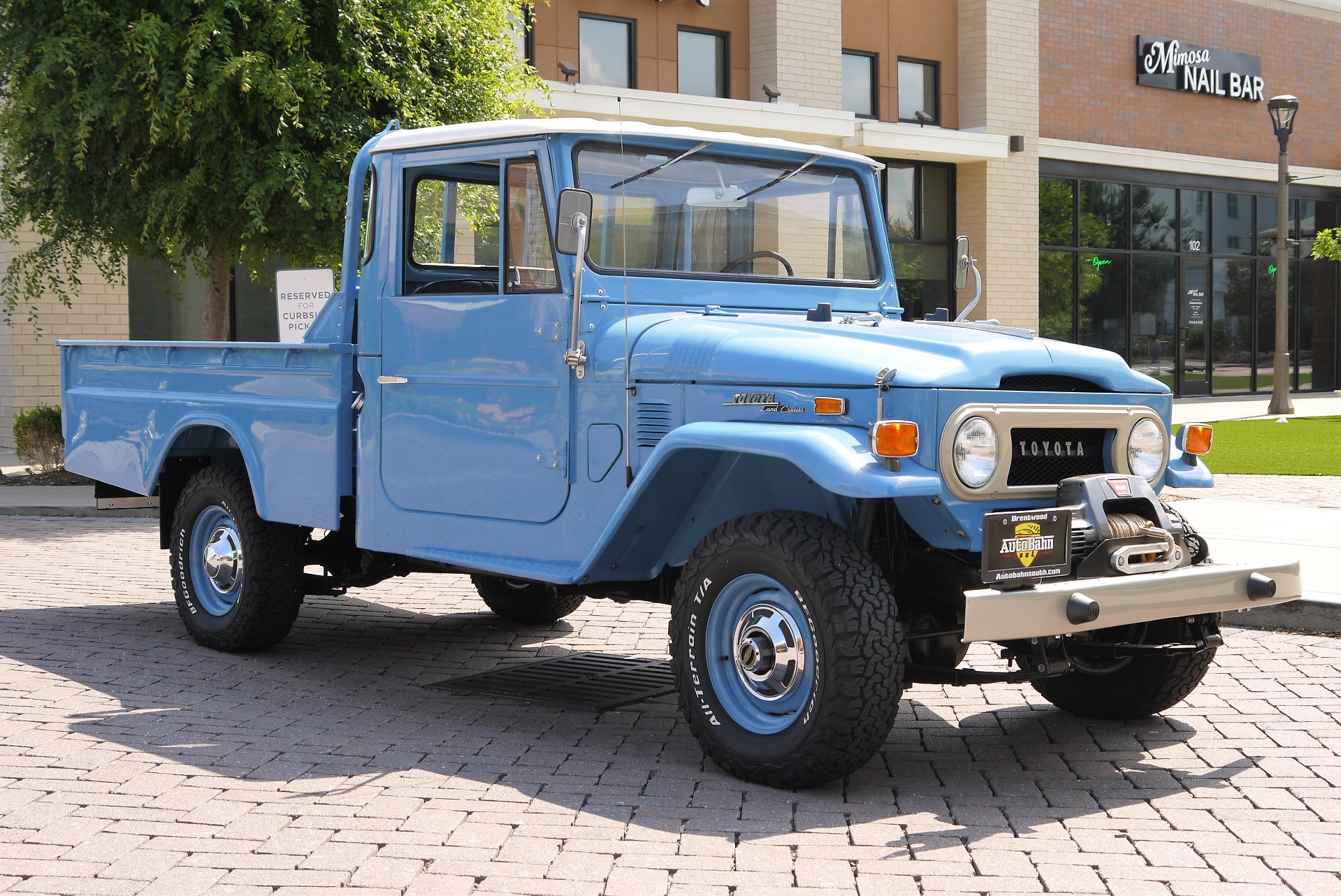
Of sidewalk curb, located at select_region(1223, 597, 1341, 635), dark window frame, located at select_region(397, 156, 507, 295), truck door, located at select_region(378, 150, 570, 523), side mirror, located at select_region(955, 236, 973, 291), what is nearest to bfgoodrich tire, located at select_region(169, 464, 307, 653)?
truck door, located at select_region(378, 150, 570, 523)

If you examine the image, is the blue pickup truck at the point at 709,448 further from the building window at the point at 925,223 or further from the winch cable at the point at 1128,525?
the building window at the point at 925,223

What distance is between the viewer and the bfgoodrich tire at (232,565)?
6.70 metres

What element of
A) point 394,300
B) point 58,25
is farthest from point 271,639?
point 58,25

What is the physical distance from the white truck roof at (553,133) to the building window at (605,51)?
15.0m

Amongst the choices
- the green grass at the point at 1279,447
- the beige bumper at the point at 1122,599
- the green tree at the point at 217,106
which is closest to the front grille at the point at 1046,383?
the beige bumper at the point at 1122,599

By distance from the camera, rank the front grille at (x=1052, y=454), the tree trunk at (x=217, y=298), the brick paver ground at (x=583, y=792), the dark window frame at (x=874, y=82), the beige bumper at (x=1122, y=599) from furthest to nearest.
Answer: the dark window frame at (x=874, y=82)
the tree trunk at (x=217, y=298)
the front grille at (x=1052, y=454)
the beige bumper at (x=1122, y=599)
the brick paver ground at (x=583, y=792)

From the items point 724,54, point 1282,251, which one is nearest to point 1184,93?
point 1282,251

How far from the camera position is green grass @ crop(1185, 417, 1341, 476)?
14.4 meters

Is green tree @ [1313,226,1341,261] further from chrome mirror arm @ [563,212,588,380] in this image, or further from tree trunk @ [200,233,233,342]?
chrome mirror arm @ [563,212,588,380]

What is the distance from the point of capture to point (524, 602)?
764 centimetres

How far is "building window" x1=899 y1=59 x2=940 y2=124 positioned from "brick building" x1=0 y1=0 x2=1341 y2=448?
43mm

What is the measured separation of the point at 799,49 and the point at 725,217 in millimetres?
17300

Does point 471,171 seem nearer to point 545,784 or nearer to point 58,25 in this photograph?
point 545,784

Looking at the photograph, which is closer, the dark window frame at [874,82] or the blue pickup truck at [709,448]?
the blue pickup truck at [709,448]
